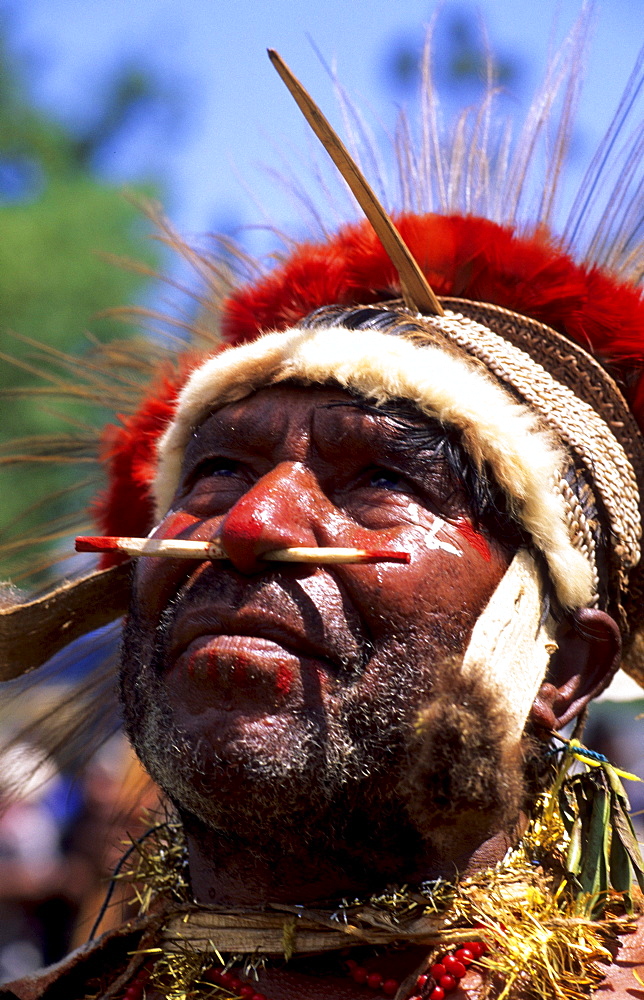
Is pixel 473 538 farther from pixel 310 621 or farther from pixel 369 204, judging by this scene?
pixel 369 204

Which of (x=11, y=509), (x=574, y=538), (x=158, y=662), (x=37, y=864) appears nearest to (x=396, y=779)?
(x=158, y=662)

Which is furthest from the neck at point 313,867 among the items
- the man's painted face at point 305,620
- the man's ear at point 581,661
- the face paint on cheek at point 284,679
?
the man's ear at point 581,661

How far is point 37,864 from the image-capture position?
4.62m

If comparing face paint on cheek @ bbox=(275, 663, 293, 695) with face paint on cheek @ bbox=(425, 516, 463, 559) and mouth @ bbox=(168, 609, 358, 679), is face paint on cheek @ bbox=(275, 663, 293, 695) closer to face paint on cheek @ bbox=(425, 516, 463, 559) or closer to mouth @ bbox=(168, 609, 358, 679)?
mouth @ bbox=(168, 609, 358, 679)

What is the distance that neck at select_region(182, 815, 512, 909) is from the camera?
7.03 feet

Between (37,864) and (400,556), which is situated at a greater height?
(400,556)

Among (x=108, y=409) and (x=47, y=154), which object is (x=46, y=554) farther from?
(x=47, y=154)

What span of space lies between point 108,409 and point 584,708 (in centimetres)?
178

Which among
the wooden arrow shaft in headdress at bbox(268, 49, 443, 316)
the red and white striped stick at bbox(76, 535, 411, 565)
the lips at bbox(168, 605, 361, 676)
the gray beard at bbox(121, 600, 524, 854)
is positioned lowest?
Result: the gray beard at bbox(121, 600, 524, 854)

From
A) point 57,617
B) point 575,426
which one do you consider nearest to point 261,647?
point 57,617

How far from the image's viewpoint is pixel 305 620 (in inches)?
82.6

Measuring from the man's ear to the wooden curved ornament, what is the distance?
1186mm

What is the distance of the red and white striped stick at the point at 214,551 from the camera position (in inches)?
82.6

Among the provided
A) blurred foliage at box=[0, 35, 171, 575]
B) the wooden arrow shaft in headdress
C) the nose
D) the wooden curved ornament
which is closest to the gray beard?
the nose
